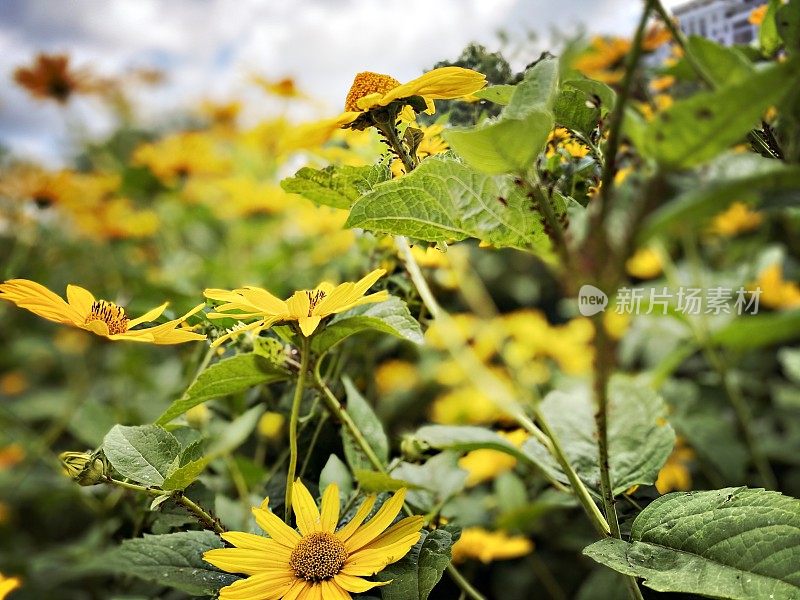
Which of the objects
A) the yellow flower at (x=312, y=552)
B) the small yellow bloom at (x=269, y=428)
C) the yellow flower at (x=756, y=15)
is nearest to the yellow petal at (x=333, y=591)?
the yellow flower at (x=312, y=552)

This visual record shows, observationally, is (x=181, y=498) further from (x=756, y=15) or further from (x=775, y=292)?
(x=775, y=292)

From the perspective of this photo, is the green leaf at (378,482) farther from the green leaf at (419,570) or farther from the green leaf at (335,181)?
the green leaf at (335,181)

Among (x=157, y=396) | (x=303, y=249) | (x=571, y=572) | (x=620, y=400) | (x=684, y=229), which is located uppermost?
(x=684, y=229)

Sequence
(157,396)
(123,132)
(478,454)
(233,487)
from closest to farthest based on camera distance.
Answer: (233,487) < (478,454) < (157,396) < (123,132)

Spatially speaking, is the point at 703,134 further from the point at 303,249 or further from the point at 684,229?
the point at 303,249

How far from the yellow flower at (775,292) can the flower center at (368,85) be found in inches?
38.8

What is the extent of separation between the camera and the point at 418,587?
1.10 ft

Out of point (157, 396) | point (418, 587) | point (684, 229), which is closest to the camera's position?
point (684, 229)

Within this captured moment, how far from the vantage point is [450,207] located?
348 millimetres

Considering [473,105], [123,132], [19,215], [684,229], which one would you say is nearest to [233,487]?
[473,105]

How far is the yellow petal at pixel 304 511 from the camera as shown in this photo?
374mm

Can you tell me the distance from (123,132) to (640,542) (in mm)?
2054

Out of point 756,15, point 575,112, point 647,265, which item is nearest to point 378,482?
point 575,112

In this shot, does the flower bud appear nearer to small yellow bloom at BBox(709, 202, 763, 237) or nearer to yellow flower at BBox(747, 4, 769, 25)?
yellow flower at BBox(747, 4, 769, 25)
